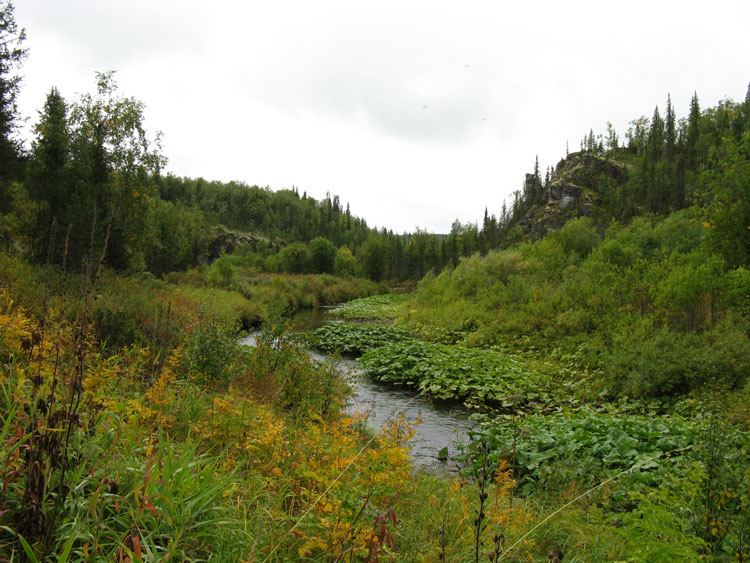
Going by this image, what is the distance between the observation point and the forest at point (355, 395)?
8.13 feet

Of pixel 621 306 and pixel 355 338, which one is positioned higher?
pixel 621 306

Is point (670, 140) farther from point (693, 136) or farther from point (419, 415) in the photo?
point (419, 415)

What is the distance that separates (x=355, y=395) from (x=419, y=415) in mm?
1534

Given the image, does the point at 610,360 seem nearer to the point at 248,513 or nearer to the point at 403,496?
the point at 403,496

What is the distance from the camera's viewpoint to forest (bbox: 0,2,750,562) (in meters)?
2.48

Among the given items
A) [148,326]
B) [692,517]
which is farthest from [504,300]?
[692,517]

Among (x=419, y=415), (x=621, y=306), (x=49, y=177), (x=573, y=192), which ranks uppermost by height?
(x=573, y=192)

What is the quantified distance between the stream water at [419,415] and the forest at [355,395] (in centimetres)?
12

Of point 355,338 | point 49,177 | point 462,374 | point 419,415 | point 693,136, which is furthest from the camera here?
point 693,136

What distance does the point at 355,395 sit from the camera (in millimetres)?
10516

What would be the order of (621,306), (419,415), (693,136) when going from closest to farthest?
(419,415), (621,306), (693,136)

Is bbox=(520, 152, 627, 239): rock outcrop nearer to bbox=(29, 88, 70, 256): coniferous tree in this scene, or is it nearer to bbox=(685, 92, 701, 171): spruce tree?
bbox=(685, 92, 701, 171): spruce tree

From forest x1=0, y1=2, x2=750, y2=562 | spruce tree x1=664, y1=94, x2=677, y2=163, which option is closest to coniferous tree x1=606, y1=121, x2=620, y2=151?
spruce tree x1=664, y1=94, x2=677, y2=163

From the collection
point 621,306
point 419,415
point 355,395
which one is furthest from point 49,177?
point 621,306
